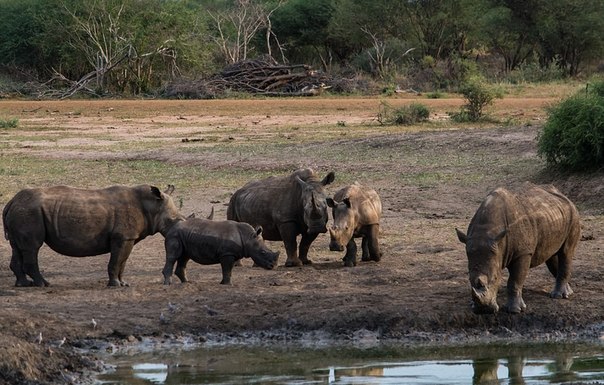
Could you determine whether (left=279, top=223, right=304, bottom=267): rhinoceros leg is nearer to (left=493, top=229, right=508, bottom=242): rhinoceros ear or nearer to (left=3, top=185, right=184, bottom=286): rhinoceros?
(left=3, top=185, right=184, bottom=286): rhinoceros

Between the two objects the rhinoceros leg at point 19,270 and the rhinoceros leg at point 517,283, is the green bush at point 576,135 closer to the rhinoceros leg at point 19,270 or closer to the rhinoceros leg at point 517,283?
the rhinoceros leg at point 517,283

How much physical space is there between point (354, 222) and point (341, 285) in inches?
36.8

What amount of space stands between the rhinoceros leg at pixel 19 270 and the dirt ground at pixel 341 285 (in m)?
0.25

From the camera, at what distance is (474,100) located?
30.0 m

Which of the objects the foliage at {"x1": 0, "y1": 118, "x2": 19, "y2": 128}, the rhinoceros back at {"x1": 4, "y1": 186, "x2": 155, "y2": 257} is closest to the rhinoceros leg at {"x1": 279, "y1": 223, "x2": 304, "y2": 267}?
the rhinoceros back at {"x1": 4, "y1": 186, "x2": 155, "y2": 257}

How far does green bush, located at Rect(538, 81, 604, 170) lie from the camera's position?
1764cm

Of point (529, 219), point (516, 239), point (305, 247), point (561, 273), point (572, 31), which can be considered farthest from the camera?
point (572, 31)

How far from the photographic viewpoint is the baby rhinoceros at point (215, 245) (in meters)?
11.6

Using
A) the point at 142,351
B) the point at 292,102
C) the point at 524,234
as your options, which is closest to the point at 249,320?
the point at 142,351

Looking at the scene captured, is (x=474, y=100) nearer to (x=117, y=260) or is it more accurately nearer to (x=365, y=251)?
(x=365, y=251)

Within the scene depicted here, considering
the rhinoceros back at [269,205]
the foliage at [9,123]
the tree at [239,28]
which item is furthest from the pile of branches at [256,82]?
the rhinoceros back at [269,205]

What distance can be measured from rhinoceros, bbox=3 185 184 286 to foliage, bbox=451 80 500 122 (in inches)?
744

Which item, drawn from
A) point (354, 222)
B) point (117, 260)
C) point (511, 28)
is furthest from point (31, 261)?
point (511, 28)

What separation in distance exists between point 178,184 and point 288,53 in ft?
140
